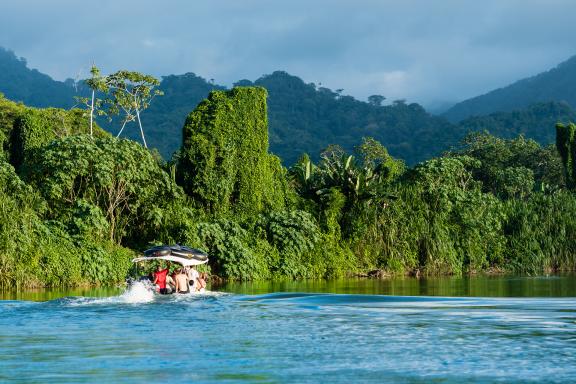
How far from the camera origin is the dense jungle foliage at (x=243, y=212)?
2827 cm

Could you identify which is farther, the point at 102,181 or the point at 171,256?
the point at 102,181

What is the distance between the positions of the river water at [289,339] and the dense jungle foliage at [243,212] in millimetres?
6726

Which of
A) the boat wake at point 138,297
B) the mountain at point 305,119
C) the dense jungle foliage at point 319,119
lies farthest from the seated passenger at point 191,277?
the mountain at point 305,119

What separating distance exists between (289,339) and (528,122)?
113 metres

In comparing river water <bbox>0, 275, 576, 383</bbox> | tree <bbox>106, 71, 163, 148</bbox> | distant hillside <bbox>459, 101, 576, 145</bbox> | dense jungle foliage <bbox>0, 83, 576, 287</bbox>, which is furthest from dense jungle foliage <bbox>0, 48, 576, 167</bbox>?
river water <bbox>0, 275, 576, 383</bbox>

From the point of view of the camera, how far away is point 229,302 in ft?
67.3

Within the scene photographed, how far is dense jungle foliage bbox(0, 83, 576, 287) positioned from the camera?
28266mm

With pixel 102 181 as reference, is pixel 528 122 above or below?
above

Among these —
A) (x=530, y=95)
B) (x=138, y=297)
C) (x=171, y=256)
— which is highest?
(x=530, y=95)

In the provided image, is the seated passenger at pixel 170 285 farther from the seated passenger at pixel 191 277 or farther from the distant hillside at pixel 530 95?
the distant hillside at pixel 530 95

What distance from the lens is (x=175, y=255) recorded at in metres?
22.6

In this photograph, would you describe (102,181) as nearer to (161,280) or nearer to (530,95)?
(161,280)

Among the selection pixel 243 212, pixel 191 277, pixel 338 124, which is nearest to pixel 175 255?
pixel 191 277

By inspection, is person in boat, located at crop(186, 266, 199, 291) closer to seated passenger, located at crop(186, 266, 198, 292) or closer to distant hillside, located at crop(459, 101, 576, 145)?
seated passenger, located at crop(186, 266, 198, 292)
